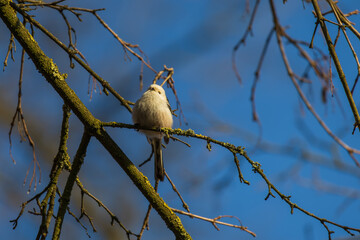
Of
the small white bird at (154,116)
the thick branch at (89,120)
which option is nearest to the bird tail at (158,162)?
the small white bird at (154,116)

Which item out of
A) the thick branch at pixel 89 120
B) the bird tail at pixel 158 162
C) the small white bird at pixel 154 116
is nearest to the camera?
the thick branch at pixel 89 120

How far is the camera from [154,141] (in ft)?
11.2

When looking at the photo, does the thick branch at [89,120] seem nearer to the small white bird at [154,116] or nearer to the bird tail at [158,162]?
the bird tail at [158,162]

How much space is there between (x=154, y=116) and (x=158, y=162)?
36 centimetres

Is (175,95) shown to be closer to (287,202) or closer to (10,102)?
(287,202)

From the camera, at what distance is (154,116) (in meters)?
3.29

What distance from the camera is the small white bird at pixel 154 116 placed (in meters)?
3.19

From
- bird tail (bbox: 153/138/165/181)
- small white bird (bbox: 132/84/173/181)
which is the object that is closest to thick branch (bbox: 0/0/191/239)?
bird tail (bbox: 153/138/165/181)

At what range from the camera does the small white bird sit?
126 inches

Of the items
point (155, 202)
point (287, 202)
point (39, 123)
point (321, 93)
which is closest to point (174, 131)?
point (155, 202)

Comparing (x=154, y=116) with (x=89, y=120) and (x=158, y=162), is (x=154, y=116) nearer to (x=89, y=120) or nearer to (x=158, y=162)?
(x=158, y=162)

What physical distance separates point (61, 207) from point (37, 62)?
0.89 m

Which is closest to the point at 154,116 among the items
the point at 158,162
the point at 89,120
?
the point at 158,162

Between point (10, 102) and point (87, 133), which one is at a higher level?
point (10, 102)
